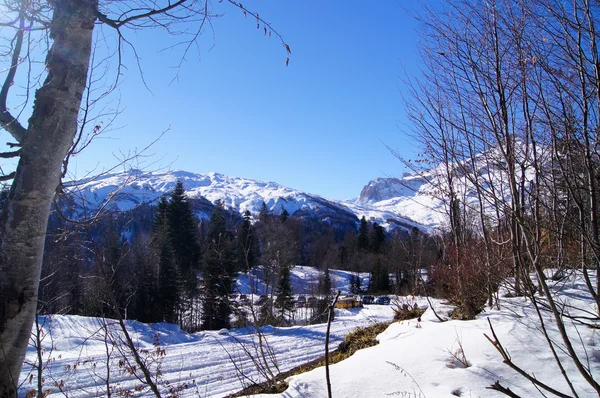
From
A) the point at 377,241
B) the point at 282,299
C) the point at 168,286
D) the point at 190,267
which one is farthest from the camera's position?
the point at 377,241

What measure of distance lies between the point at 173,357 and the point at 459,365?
10589 mm

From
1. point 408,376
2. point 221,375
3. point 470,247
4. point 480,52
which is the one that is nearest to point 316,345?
point 221,375

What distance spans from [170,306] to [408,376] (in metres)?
23.3

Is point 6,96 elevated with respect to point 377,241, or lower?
lower

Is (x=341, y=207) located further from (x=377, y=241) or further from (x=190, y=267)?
(x=190, y=267)

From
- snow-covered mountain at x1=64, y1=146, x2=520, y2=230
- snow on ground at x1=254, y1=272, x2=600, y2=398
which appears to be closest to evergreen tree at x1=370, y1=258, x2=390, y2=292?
snow-covered mountain at x1=64, y1=146, x2=520, y2=230

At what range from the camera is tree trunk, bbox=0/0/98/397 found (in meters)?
1.36

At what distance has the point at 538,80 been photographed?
2.57m

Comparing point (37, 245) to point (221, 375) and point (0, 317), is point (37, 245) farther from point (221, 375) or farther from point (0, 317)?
point (221, 375)

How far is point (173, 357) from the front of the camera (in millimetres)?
Answer: 11469

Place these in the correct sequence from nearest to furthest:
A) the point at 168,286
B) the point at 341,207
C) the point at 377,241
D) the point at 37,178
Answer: the point at 37,178
the point at 168,286
the point at 377,241
the point at 341,207

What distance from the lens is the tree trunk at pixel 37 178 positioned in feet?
4.47

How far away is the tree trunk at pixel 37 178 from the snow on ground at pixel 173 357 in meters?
5.51

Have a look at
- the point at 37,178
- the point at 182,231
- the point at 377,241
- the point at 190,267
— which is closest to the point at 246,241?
the point at 37,178
